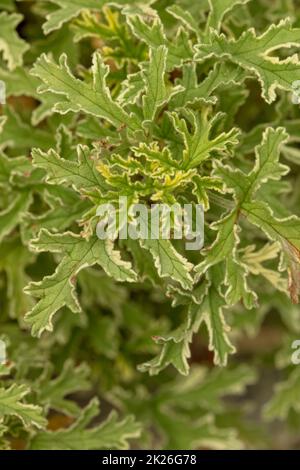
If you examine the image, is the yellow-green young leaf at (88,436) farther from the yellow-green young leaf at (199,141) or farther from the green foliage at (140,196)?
the yellow-green young leaf at (199,141)

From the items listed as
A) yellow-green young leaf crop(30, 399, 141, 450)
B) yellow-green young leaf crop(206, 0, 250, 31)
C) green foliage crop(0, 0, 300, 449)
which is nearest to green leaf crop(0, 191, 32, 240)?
green foliage crop(0, 0, 300, 449)

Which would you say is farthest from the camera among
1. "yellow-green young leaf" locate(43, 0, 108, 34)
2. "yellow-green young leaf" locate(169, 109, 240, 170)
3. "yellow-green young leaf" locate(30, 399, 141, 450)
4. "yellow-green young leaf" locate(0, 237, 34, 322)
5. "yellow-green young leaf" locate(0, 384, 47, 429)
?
"yellow-green young leaf" locate(0, 237, 34, 322)

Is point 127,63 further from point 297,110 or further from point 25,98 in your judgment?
point 25,98

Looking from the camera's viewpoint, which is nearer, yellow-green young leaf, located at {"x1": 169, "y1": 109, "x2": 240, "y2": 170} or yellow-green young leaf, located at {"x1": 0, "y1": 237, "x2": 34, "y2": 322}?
yellow-green young leaf, located at {"x1": 169, "y1": 109, "x2": 240, "y2": 170}

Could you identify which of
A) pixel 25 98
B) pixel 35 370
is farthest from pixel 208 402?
pixel 25 98

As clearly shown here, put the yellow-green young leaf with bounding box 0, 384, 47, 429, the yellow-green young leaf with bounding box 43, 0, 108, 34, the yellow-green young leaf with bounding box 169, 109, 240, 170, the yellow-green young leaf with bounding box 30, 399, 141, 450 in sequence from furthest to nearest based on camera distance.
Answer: the yellow-green young leaf with bounding box 30, 399, 141, 450, the yellow-green young leaf with bounding box 43, 0, 108, 34, the yellow-green young leaf with bounding box 0, 384, 47, 429, the yellow-green young leaf with bounding box 169, 109, 240, 170

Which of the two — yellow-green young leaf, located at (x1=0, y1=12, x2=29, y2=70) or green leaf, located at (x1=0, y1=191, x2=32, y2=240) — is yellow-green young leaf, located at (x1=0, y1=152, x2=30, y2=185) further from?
yellow-green young leaf, located at (x1=0, y1=12, x2=29, y2=70)

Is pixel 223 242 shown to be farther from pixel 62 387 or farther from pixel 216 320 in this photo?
pixel 62 387

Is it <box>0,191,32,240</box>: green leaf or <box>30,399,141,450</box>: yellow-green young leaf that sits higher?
<box>0,191,32,240</box>: green leaf

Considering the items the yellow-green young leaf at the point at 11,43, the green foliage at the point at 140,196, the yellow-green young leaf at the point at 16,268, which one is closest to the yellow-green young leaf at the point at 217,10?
the green foliage at the point at 140,196
